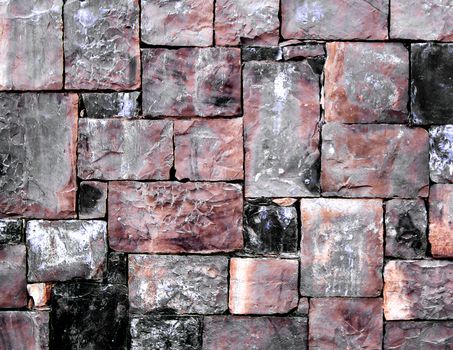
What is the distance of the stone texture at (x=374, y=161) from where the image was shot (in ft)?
9.52

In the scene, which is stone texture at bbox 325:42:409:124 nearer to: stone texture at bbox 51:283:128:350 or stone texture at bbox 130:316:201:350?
stone texture at bbox 130:316:201:350

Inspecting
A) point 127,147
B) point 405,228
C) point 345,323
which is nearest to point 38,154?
point 127,147

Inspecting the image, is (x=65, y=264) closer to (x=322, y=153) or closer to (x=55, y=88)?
(x=55, y=88)

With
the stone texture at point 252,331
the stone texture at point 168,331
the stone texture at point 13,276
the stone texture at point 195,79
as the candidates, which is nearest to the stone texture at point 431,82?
the stone texture at point 195,79

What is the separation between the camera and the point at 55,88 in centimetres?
291

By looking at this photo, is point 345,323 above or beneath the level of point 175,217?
beneath

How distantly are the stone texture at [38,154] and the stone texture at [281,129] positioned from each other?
3.12 feet

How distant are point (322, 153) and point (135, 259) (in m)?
1.16

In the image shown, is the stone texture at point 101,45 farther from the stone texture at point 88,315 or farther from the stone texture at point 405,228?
the stone texture at point 405,228

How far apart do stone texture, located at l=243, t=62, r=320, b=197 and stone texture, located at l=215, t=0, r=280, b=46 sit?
6.0 inches

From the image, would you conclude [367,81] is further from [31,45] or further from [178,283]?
[31,45]

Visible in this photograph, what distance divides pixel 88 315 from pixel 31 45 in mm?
1484

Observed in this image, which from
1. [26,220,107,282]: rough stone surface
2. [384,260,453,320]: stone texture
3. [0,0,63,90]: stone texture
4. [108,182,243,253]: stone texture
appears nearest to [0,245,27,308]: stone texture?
[26,220,107,282]: rough stone surface

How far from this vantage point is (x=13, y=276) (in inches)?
117
